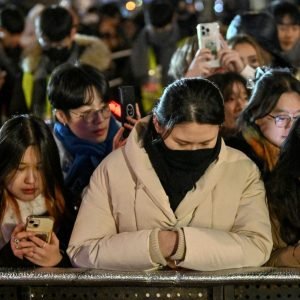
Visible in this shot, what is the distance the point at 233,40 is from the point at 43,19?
1964 millimetres

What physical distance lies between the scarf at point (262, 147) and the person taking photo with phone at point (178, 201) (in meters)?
0.54

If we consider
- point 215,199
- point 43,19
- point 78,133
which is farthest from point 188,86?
point 43,19

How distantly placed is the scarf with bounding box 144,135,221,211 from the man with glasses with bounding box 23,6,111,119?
343 centimetres

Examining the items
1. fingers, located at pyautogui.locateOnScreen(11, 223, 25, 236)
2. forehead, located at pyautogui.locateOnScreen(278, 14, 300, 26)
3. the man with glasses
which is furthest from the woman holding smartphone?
forehead, located at pyautogui.locateOnScreen(278, 14, 300, 26)

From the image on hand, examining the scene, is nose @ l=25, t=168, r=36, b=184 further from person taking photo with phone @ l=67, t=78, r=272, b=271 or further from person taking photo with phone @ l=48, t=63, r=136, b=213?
person taking photo with phone @ l=48, t=63, r=136, b=213

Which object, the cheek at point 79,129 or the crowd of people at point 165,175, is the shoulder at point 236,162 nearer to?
the crowd of people at point 165,175

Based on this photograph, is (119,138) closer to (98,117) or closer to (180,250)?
(98,117)

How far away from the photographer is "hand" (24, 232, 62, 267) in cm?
458

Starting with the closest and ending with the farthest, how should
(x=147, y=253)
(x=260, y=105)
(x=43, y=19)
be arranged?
(x=147, y=253) → (x=260, y=105) → (x=43, y=19)

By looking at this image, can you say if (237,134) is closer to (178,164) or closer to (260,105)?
(260,105)

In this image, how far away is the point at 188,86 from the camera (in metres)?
4.50

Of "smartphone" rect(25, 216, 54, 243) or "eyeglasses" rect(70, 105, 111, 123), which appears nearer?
"smartphone" rect(25, 216, 54, 243)

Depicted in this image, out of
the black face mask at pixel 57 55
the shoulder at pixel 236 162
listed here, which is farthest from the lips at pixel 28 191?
the black face mask at pixel 57 55

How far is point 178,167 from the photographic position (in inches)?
176
